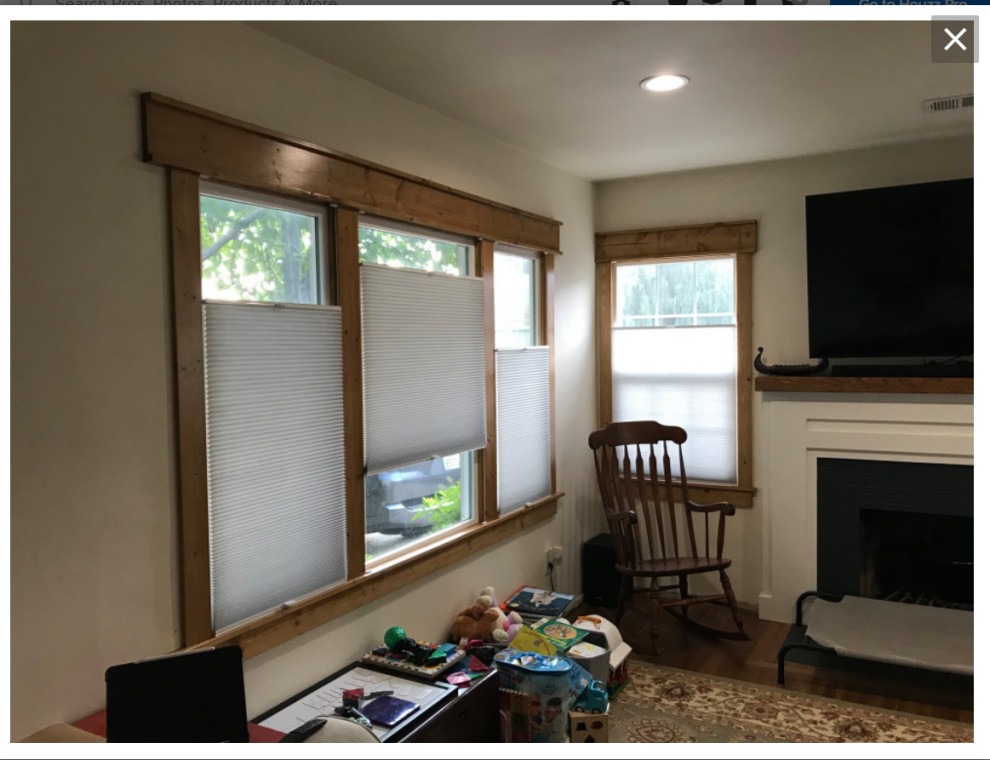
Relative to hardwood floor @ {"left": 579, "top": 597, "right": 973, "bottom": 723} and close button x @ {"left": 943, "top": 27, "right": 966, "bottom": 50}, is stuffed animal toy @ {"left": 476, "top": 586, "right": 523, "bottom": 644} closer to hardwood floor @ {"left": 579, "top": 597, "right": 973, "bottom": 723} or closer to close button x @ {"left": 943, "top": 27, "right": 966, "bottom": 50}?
hardwood floor @ {"left": 579, "top": 597, "right": 973, "bottom": 723}

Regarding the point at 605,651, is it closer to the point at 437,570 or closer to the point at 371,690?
the point at 437,570

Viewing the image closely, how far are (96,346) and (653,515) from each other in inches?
136

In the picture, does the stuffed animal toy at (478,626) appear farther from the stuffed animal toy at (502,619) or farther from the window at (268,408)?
the window at (268,408)

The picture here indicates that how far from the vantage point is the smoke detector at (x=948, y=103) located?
10.0 ft

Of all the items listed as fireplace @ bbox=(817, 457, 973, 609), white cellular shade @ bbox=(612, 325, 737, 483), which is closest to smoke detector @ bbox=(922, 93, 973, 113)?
white cellular shade @ bbox=(612, 325, 737, 483)

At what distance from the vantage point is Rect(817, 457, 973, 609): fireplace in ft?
11.9

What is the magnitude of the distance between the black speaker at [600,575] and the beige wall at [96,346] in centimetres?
213

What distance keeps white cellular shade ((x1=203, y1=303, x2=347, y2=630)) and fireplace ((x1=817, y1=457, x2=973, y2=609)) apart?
2.63 meters

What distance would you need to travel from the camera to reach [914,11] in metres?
1.50

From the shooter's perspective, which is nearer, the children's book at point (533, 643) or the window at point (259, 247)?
the window at point (259, 247)

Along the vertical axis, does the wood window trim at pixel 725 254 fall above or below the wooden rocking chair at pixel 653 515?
above

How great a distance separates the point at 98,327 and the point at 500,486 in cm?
211

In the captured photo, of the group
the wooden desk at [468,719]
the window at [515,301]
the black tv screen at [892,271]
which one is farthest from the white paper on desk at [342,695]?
the black tv screen at [892,271]

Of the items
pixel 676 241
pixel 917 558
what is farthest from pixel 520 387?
pixel 917 558
